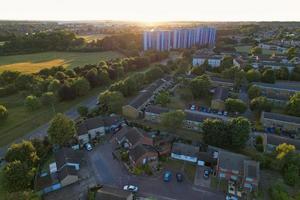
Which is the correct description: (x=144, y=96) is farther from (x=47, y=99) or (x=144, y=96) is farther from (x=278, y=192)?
(x=278, y=192)

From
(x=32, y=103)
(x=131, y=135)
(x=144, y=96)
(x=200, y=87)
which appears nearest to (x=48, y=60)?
(x=32, y=103)

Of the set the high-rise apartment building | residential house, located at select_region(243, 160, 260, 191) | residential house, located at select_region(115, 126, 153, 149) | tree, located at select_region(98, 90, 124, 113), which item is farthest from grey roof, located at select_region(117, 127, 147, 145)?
the high-rise apartment building

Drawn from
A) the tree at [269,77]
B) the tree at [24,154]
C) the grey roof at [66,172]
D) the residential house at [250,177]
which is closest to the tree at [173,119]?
the residential house at [250,177]

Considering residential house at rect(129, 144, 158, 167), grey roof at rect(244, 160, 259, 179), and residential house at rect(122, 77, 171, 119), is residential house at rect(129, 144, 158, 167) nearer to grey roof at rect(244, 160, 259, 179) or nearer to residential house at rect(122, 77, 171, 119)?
grey roof at rect(244, 160, 259, 179)

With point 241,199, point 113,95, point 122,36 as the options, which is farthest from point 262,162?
point 122,36

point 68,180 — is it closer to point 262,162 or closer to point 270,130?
point 262,162
